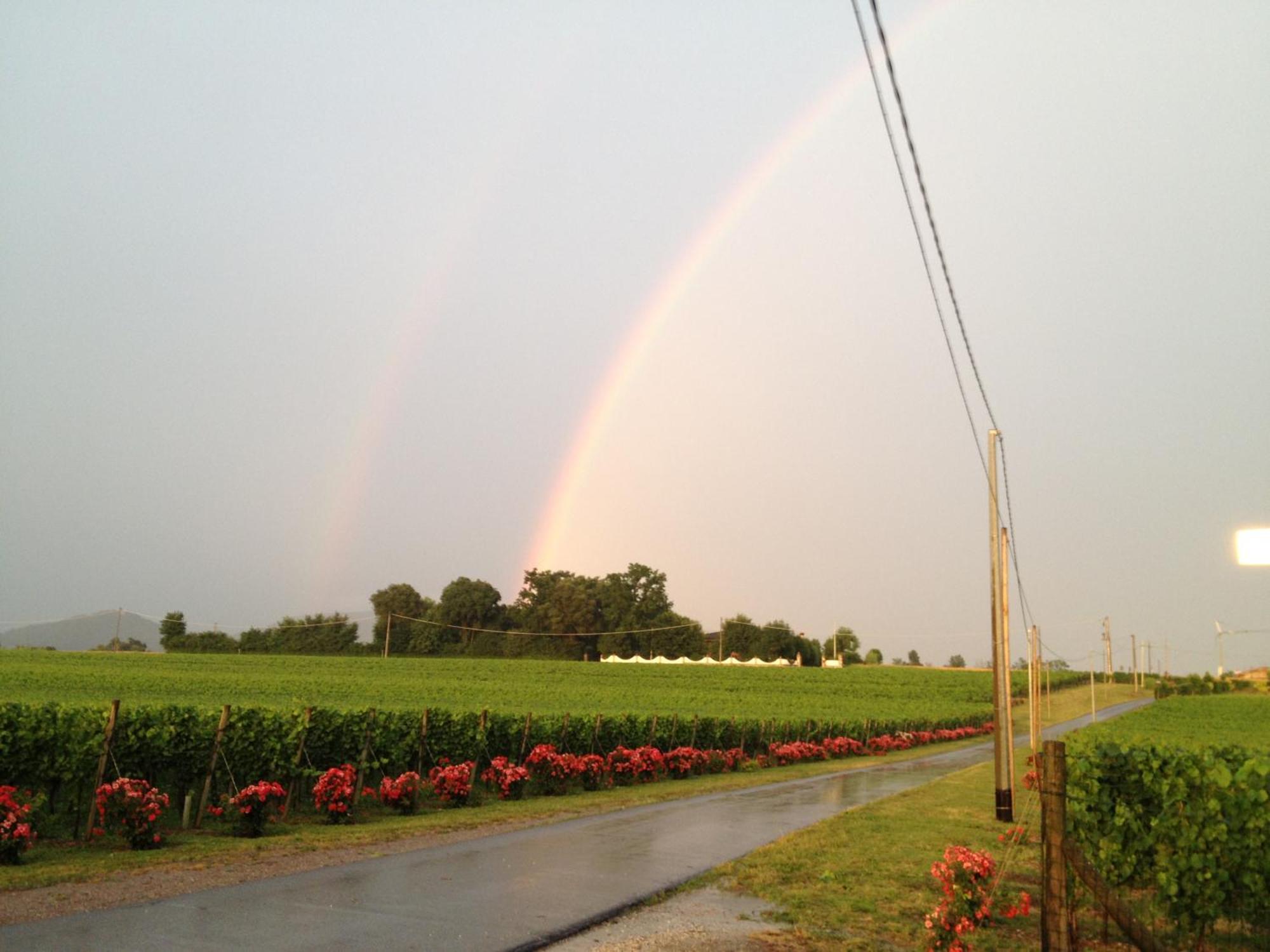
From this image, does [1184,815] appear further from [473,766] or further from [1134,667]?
[1134,667]

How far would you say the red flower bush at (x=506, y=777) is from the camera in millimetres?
22219

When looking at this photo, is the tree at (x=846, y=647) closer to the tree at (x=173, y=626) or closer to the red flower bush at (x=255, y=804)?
the tree at (x=173, y=626)

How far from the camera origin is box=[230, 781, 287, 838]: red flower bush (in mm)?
15562

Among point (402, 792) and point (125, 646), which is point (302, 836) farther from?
point (125, 646)

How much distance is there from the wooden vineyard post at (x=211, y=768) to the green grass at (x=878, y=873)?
28.8ft

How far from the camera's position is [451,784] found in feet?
66.5

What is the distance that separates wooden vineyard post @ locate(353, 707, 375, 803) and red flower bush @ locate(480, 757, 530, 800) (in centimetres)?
337

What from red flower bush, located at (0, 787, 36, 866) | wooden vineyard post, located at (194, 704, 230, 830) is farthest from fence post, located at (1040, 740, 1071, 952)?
wooden vineyard post, located at (194, 704, 230, 830)

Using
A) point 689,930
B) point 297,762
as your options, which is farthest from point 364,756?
point 689,930

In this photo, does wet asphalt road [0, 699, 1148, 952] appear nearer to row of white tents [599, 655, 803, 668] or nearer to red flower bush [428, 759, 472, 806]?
red flower bush [428, 759, 472, 806]

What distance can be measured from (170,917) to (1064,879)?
781cm

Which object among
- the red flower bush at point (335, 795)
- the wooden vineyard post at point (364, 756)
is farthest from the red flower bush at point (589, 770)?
the red flower bush at point (335, 795)

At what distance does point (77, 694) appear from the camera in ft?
186

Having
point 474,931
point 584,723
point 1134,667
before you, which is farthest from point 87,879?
point 1134,667
